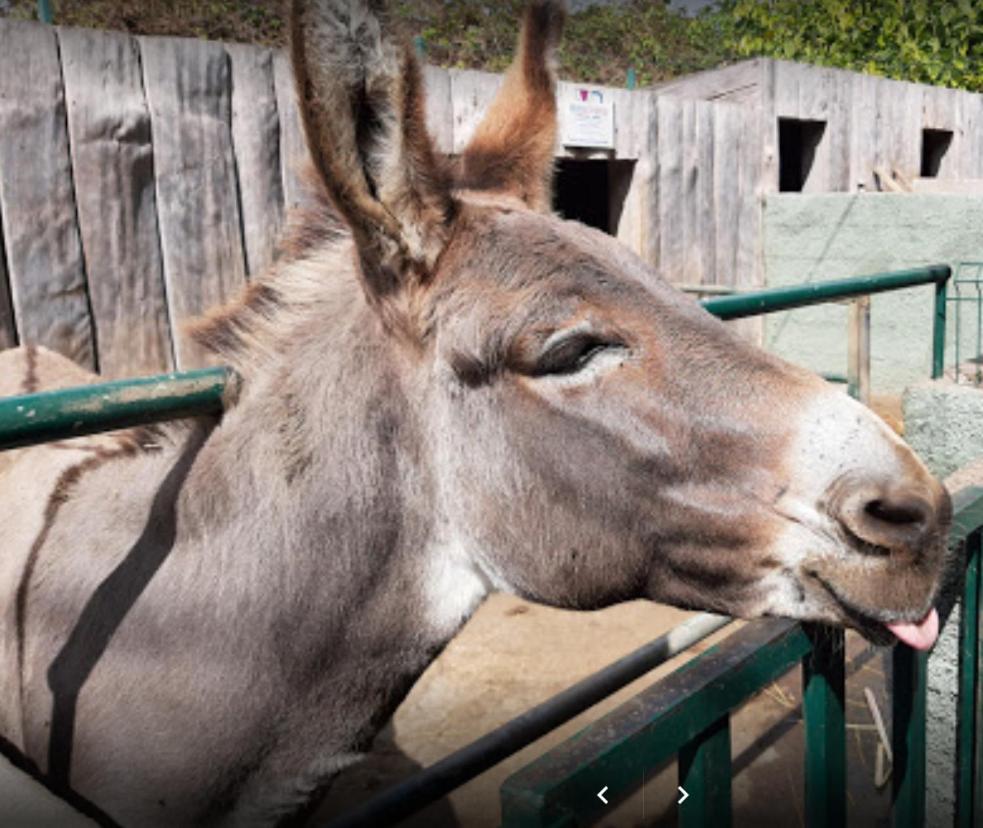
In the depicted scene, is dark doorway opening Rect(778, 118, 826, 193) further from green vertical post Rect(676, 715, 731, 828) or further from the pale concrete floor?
green vertical post Rect(676, 715, 731, 828)

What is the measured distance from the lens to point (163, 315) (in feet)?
13.9

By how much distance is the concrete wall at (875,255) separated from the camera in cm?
828

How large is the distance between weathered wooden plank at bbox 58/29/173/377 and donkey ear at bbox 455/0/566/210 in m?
2.24

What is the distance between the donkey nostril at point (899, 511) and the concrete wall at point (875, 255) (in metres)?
7.46

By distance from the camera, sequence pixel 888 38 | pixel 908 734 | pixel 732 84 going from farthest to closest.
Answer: pixel 888 38, pixel 732 84, pixel 908 734

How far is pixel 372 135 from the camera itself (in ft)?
5.51

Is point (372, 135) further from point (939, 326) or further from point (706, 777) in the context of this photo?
point (939, 326)

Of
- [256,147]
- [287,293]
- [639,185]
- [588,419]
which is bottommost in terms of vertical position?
[588,419]

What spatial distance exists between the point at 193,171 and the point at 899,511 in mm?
3634

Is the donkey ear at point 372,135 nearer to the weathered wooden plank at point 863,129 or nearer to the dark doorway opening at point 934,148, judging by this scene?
the weathered wooden plank at point 863,129

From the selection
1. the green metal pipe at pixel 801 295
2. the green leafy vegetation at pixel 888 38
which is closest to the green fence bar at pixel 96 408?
the green metal pipe at pixel 801 295

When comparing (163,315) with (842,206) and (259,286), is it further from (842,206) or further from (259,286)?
(842,206)

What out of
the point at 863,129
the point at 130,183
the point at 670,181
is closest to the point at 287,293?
the point at 130,183

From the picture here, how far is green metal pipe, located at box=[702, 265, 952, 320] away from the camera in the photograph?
2557mm
